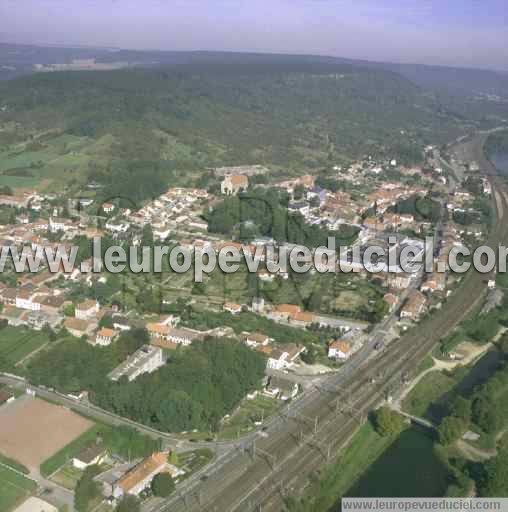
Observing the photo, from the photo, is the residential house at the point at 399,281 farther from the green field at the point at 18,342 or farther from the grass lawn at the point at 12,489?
the grass lawn at the point at 12,489

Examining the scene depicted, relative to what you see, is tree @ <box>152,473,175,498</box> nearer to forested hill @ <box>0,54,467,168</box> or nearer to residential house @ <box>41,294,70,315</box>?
residential house @ <box>41,294,70,315</box>

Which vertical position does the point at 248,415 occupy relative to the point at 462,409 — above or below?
below

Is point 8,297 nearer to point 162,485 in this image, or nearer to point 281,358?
point 281,358

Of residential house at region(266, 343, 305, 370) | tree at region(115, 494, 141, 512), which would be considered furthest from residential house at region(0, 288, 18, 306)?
tree at region(115, 494, 141, 512)

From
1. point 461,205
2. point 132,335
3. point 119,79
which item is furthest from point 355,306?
point 119,79


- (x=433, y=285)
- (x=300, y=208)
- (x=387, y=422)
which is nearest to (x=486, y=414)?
(x=387, y=422)

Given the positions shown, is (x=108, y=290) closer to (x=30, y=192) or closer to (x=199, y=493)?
(x=199, y=493)

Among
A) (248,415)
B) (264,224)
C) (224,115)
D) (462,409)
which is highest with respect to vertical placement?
(224,115)
